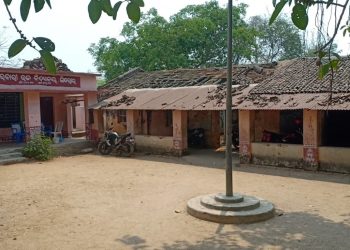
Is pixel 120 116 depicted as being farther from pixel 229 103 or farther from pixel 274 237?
pixel 274 237

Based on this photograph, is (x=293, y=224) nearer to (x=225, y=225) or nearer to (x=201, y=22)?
(x=225, y=225)

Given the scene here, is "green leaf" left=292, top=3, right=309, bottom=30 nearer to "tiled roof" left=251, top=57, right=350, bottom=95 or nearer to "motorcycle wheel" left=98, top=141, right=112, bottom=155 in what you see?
"tiled roof" left=251, top=57, right=350, bottom=95

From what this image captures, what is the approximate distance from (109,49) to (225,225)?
24.5 m

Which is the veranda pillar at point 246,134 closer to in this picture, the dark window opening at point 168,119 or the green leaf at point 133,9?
the dark window opening at point 168,119

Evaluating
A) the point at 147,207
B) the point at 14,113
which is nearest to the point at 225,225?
the point at 147,207

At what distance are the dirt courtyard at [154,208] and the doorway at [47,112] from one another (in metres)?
6.40

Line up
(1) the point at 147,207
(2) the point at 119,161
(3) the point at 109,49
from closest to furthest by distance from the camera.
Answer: (1) the point at 147,207
(2) the point at 119,161
(3) the point at 109,49

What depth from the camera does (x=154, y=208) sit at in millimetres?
7715

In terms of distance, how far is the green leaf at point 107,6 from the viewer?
172 cm

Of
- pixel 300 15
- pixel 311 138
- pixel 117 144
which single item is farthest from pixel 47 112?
pixel 300 15

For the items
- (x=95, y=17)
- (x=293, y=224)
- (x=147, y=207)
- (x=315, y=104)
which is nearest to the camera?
(x=95, y=17)

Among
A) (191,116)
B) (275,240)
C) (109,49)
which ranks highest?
(109,49)

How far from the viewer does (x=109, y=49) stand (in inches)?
1155

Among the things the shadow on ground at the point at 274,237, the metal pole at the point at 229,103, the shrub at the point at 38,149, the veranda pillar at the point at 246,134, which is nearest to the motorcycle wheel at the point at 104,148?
the shrub at the point at 38,149
